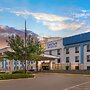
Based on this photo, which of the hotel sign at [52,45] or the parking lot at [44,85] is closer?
the parking lot at [44,85]

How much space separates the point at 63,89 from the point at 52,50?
6676cm

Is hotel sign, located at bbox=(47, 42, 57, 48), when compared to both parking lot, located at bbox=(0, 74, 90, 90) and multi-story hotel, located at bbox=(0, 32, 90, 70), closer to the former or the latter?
multi-story hotel, located at bbox=(0, 32, 90, 70)

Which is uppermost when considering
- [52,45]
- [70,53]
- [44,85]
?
[52,45]

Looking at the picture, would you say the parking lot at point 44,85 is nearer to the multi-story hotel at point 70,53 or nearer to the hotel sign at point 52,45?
the multi-story hotel at point 70,53

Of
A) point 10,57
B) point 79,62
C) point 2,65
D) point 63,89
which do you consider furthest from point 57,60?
point 63,89

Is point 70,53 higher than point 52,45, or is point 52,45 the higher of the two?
point 52,45

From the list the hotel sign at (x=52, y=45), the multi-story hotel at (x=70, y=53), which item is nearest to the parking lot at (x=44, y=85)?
the multi-story hotel at (x=70, y=53)

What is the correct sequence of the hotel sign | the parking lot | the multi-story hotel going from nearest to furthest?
the parking lot
the multi-story hotel
the hotel sign

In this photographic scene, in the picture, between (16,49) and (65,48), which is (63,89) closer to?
(16,49)

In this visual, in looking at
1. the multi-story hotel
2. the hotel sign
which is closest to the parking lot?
the multi-story hotel

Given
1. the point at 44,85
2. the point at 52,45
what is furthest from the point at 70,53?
the point at 44,85

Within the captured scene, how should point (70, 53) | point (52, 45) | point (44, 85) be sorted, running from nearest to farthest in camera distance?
point (44, 85) < point (70, 53) < point (52, 45)

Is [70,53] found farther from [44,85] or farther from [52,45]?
[44,85]

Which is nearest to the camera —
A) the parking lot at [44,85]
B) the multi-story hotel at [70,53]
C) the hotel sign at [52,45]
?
the parking lot at [44,85]
